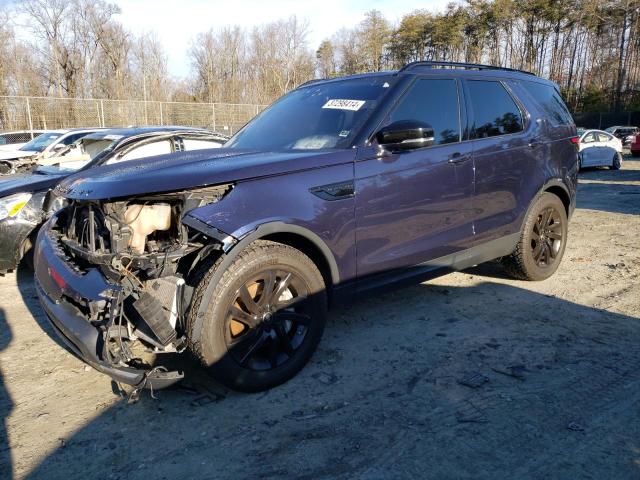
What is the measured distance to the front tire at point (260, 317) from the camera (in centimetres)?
285

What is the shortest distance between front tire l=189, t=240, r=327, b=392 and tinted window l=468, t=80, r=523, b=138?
2.10 metres

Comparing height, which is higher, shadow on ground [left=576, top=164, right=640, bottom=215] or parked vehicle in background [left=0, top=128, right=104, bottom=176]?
parked vehicle in background [left=0, top=128, right=104, bottom=176]

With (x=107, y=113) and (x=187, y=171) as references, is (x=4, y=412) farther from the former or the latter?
(x=107, y=113)

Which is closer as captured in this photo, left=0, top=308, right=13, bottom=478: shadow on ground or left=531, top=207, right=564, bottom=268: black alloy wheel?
left=0, top=308, right=13, bottom=478: shadow on ground

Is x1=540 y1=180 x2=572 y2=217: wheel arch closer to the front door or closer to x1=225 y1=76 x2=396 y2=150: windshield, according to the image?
the front door

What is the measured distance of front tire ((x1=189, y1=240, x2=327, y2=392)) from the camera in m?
2.85

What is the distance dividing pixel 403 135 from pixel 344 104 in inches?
25.6

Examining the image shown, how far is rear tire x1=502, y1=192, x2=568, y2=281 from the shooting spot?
4.85 metres

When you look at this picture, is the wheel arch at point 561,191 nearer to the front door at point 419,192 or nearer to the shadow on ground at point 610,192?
the front door at point 419,192

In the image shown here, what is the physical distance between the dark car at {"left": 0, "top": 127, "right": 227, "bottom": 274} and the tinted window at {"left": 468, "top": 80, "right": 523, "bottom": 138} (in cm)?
329

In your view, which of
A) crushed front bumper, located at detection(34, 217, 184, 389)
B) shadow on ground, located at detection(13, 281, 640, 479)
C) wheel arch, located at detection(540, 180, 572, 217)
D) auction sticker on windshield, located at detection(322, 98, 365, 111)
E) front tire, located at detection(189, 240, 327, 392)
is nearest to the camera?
shadow on ground, located at detection(13, 281, 640, 479)

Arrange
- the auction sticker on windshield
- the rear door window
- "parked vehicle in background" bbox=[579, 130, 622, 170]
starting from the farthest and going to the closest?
"parked vehicle in background" bbox=[579, 130, 622, 170] < the rear door window < the auction sticker on windshield

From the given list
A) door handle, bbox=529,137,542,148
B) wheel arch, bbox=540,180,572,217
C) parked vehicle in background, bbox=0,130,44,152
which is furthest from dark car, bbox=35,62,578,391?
parked vehicle in background, bbox=0,130,44,152

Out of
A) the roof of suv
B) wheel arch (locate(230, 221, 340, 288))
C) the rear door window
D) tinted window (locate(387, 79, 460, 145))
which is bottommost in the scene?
wheel arch (locate(230, 221, 340, 288))
